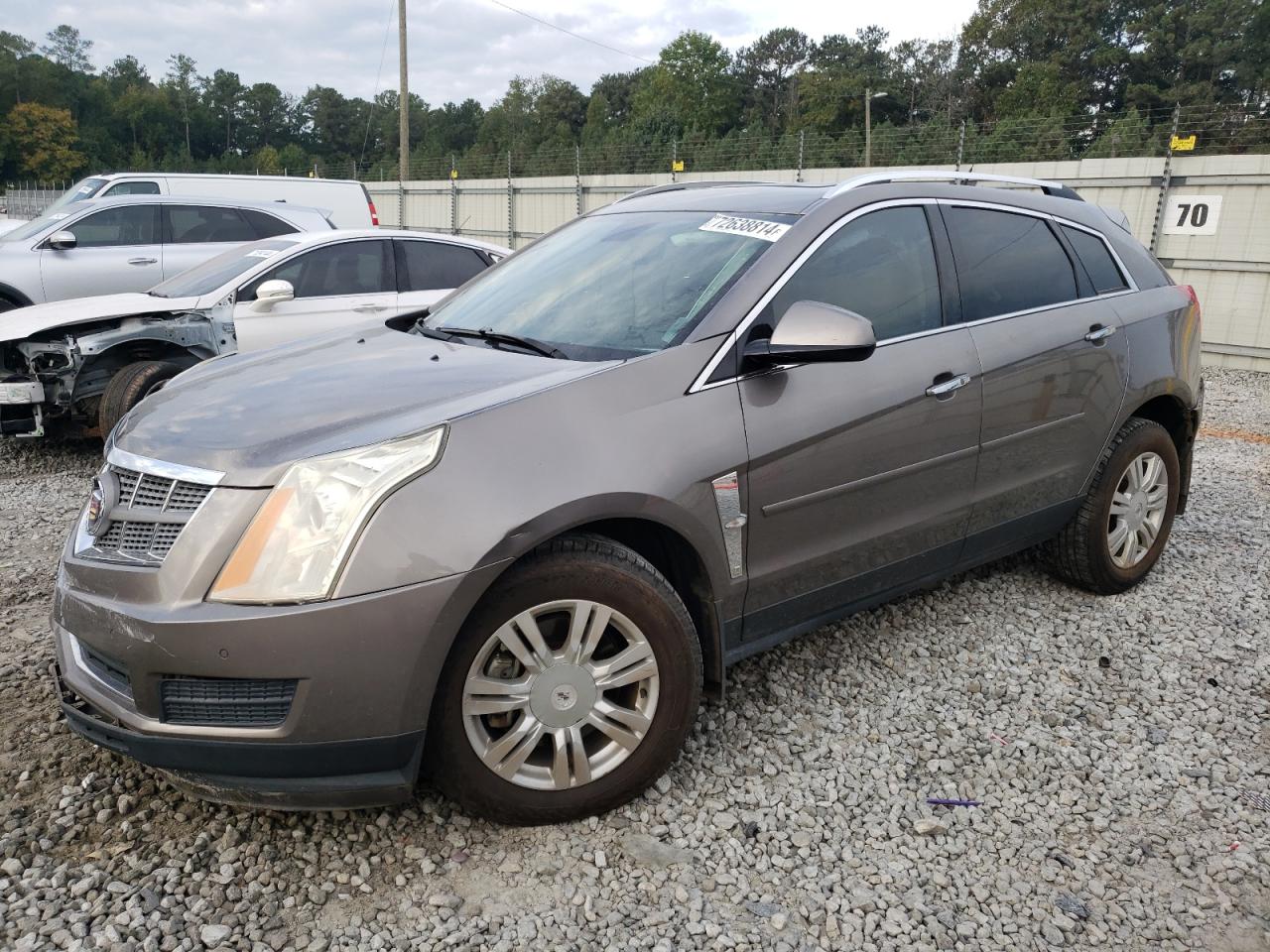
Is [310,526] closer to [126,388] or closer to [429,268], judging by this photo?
[126,388]

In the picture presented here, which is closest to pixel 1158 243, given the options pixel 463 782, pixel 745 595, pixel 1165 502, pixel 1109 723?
pixel 1165 502

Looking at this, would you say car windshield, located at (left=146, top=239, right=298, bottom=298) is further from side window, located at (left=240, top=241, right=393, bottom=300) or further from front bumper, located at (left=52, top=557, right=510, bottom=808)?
front bumper, located at (left=52, top=557, right=510, bottom=808)

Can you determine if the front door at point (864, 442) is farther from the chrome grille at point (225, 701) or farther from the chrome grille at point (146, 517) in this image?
the chrome grille at point (146, 517)

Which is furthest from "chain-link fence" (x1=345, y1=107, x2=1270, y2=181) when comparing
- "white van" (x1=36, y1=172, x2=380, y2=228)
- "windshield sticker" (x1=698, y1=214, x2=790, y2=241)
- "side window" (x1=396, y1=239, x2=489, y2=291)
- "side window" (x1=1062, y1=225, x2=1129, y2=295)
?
"windshield sticker" (x1=698, y1=214, x2=790, y2=241)

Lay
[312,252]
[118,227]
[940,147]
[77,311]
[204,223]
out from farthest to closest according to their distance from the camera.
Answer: [940,147] → [204,223] → [118,227] → [312,252] → [77,311]

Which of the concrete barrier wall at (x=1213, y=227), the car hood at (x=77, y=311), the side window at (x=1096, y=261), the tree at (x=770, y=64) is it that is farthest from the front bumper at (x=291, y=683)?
the tree at (x=770, y=64)

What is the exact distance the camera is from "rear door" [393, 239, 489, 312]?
738 cm

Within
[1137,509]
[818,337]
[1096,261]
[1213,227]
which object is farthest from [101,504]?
[1213,227]

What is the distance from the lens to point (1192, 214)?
11.9m

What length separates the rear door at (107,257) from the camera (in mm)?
9320

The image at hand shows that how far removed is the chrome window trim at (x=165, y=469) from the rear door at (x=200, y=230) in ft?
26.3

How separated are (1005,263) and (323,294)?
5028 mm

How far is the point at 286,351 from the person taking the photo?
3.29 meters

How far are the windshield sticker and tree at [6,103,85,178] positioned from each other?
93798 mm
